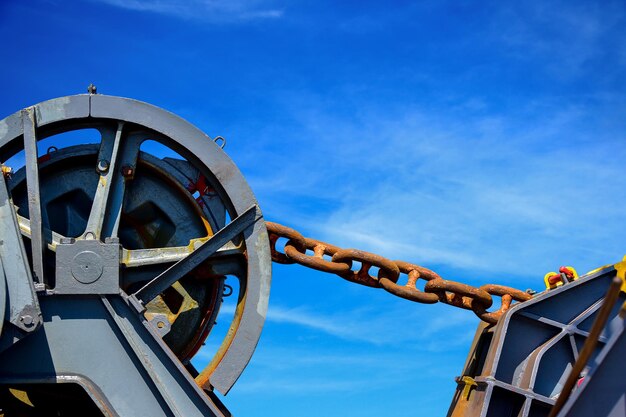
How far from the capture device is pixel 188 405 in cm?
533

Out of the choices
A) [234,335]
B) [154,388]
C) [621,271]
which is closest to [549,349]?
[621,271]

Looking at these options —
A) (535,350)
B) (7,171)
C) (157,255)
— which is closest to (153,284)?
(157,255)

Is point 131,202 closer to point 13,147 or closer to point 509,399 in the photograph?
point 13,147

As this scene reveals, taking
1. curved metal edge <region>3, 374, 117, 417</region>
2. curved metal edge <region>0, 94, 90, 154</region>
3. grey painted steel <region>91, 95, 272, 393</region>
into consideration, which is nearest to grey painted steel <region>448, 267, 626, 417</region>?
grey painted steel <region>91, 95, 272, 393</region>

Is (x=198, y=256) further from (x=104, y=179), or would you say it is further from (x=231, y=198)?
(x=104, y=179)

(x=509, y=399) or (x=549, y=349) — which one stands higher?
(x=549, y=349)

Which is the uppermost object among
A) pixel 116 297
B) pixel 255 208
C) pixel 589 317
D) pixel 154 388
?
pixel 589 317

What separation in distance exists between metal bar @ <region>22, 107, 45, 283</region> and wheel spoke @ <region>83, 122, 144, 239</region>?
0.34m

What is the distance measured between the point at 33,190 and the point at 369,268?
2.45 m

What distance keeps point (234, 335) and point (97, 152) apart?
1.66 metres

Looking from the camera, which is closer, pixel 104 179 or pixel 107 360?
pixel 107 360

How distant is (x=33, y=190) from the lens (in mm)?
5672

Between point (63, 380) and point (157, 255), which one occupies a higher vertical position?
point (157, 255)

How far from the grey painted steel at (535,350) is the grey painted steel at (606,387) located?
4.95ft
